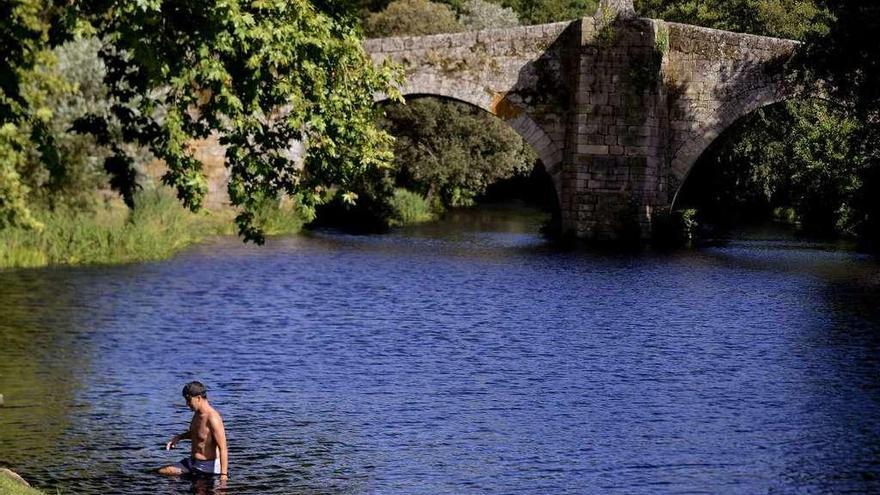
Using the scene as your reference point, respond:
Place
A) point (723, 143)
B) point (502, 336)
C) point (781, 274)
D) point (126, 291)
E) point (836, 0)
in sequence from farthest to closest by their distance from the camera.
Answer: point (723, 143) → point (781, 274) → point (836, 0) → point (126, 291) → point (502, 336)

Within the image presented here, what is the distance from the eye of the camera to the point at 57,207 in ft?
99.3

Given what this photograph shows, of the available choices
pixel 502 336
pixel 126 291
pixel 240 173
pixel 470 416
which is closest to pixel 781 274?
pixel 502 336

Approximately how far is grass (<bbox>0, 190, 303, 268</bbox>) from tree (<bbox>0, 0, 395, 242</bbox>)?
13.5 meters

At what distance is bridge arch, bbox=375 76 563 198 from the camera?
3928cm

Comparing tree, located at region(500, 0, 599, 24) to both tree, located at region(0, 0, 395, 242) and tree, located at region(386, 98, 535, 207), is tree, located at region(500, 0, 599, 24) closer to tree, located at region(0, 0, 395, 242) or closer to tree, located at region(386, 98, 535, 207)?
tree, located at region(386, 98, 535, 207)

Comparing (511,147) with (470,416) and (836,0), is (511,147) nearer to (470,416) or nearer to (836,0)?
(836,0)

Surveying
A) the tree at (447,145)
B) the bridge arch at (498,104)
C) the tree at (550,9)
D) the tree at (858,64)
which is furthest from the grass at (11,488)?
the tree at (550,9)

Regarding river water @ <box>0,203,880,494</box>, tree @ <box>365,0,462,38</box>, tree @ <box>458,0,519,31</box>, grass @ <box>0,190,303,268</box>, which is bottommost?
river water @ <box>0,203,880,494</box>

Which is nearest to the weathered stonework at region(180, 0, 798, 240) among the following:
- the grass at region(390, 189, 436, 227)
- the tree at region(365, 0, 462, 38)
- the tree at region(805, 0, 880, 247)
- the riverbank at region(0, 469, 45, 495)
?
the grass at region(390, 189, 436, 227)

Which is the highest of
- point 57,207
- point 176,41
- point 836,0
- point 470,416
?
point 836,0

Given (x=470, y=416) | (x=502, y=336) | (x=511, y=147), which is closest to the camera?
(x=470, y=416)

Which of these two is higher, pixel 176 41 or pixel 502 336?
pixel 176 41

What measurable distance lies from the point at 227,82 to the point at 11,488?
171 inches

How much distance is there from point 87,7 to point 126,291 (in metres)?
13.7
